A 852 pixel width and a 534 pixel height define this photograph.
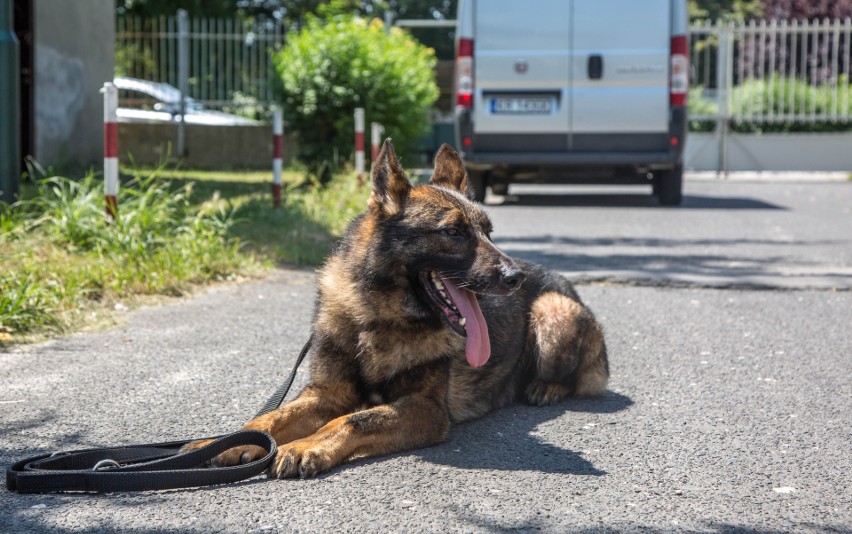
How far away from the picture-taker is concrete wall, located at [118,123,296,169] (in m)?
20.6

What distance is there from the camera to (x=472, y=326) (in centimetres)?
438

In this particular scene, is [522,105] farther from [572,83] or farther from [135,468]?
[135,468]

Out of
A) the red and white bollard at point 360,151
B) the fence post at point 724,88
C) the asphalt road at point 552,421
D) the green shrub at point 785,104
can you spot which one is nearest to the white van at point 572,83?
the red and white bollard at point 360,151

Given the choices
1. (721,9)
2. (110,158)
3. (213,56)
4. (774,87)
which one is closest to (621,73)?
(110,158)

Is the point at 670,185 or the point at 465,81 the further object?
the point at 670,185

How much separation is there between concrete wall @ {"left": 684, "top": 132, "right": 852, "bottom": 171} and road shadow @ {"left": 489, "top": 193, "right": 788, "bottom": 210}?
717 centimetres

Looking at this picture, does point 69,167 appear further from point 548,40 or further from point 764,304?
point 764,304

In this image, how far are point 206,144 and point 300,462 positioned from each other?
59.6 feet

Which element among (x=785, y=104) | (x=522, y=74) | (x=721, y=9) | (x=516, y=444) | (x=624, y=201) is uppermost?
(x=721, y=9)

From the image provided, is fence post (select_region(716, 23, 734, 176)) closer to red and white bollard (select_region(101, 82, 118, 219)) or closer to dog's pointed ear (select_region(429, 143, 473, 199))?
red and white bollard (select_region(101, 82, 118, 219))

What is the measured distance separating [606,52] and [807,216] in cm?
342

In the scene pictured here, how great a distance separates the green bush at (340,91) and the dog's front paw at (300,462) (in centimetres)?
1312

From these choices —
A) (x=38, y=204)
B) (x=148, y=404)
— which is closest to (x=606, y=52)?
(x=38, y=204)

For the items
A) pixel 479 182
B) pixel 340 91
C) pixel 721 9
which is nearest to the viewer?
pixel 479 182
